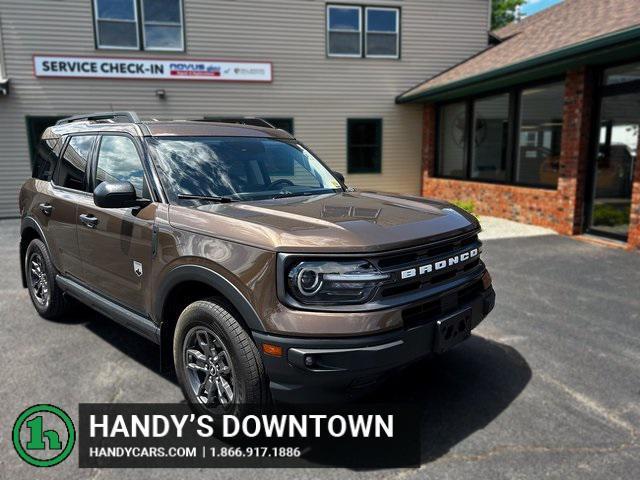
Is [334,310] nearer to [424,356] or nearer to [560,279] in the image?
[424,356]

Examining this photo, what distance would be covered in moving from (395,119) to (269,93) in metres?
3.93

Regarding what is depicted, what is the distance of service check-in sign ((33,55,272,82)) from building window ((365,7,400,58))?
3182 millimetres

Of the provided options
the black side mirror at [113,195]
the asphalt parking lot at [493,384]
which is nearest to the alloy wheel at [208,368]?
the asphalt parking lot at [493,384]

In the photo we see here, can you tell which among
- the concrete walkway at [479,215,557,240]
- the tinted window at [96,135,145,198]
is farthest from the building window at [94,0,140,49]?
the tinted window at [96,135,145,198]

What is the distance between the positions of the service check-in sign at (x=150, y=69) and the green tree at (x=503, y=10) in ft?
95.2

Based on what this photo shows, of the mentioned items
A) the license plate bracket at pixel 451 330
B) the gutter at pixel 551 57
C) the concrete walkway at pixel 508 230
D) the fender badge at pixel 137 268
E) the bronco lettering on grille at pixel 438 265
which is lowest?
the concrete walkway at pixel 508 230

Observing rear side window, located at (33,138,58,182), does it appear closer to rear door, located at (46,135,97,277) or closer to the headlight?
rear door, located at (46,135,97,277)

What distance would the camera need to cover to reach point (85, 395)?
3.51 metres

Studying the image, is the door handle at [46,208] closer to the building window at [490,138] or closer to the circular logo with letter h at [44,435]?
the circular logo with letter h at [44,435]

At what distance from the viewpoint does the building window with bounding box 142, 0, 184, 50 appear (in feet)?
42.1

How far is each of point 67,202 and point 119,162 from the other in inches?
33.2

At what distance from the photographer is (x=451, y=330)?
2.88 m

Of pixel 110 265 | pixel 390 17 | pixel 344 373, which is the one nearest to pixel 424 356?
pixel 344 373

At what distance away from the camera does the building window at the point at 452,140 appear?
13.4 meters
